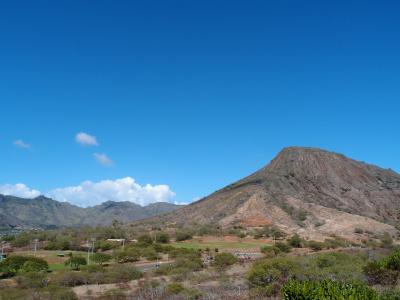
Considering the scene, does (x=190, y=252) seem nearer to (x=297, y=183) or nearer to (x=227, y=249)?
(x=227, y=249)

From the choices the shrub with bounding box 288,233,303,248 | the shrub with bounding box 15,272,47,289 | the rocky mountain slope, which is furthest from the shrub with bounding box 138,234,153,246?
the shrub with bounding box 15,272,47,289

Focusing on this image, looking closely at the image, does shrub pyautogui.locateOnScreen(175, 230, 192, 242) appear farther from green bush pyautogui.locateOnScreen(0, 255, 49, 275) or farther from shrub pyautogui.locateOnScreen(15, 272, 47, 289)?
shrub pyautogui.locateOnScreen(15, 272, 47, 289)

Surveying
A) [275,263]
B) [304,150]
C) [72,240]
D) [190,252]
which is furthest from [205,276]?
[304,150]

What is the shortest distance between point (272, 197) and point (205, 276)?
84.3 meters

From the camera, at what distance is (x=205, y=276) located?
4731 centimetres

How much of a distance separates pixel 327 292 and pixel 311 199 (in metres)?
121

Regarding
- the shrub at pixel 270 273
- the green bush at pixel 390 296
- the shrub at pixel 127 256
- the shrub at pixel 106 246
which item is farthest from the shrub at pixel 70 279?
the shrub at pixel 106 246

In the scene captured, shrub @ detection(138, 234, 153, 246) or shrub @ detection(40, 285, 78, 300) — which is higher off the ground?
shrub @ detection(138, 234, 153, 246)

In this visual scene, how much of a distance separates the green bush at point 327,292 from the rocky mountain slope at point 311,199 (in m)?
91.4

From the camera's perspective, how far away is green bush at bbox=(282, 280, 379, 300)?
15.9 m

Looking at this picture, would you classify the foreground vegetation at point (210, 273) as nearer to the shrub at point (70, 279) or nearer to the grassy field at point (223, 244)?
the shrub at point (70, 279)

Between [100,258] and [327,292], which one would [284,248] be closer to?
[100,258]

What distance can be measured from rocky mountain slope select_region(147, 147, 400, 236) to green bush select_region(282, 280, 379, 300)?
9137 cm

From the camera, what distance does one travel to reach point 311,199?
135 meters
